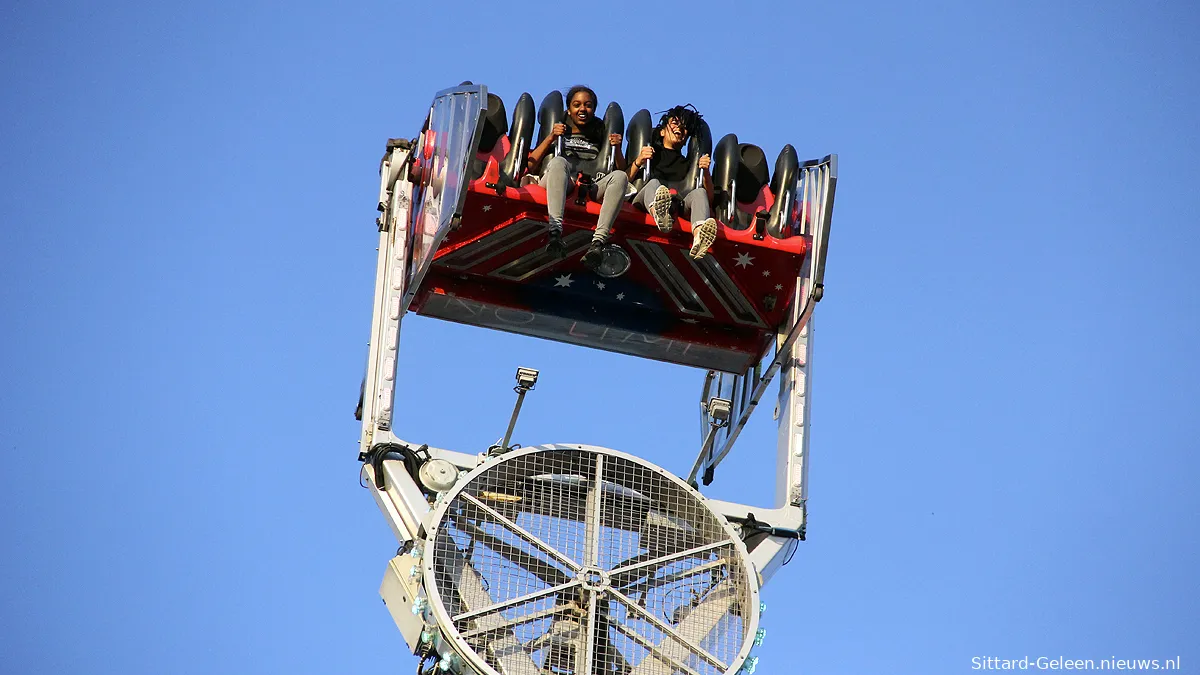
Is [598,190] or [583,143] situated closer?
[598,190]

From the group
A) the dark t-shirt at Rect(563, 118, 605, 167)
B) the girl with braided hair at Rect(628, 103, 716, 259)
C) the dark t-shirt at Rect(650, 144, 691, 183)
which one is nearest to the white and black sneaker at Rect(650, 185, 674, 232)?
the girl with braided hair at Rect(628, 103, 716, 259)

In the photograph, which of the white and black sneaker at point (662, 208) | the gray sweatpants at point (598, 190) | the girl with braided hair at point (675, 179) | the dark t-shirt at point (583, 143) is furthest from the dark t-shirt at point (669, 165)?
the gray sweatpants at point (598, 190)

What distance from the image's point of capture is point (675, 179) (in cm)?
2467

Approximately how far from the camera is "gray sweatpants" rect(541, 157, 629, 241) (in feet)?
75.5

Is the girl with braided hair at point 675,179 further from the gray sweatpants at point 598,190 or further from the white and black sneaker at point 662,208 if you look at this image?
the gray sweatpants at point 598,190

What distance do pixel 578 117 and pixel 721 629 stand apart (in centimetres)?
625

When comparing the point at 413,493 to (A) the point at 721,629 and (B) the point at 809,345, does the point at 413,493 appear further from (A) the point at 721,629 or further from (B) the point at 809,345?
(B) the point at 809,345

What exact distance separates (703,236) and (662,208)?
28.6 inches

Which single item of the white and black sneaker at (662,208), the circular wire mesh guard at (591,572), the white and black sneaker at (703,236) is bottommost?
the circular wire mesh guard at (591,572)

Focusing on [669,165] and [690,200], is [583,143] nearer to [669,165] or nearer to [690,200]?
[669,165]

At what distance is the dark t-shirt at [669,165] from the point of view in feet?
80.8

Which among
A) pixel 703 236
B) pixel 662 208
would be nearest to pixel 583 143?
pixel 662 208

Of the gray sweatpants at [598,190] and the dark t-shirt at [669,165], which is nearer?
the gray sweatpants at [598,190]

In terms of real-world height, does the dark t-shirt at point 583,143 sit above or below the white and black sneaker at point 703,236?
above
